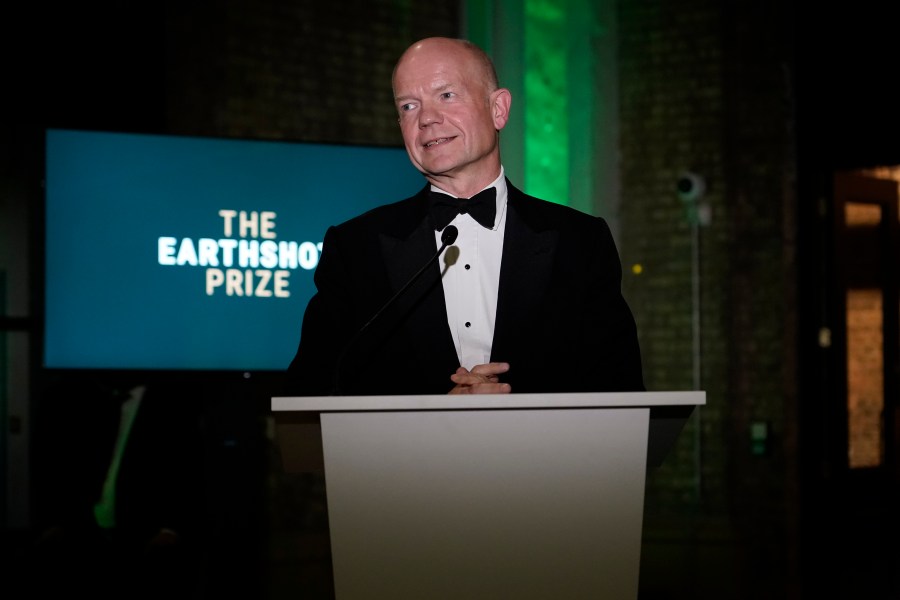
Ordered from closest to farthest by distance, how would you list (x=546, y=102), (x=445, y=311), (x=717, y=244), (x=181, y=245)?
(x=445, y=311) < (x=181, y=245) < (x=546, y=102) < (x=717, y=244)

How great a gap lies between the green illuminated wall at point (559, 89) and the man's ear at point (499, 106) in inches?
116

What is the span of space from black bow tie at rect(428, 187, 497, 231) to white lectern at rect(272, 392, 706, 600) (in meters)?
0.72

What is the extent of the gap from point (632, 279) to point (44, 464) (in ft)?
10.8

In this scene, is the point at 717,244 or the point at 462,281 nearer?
the point at 462,281

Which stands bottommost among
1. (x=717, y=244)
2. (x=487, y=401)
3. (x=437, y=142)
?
(x=487, y=401)

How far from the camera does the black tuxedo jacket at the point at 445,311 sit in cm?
201

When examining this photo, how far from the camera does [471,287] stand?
6.81ft

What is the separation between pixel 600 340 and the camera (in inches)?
82.4

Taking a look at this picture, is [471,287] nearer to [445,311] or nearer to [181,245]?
[445,311]

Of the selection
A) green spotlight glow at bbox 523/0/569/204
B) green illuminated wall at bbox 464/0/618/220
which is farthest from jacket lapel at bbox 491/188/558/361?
green spotlight glow at bbox 523/0/569/204

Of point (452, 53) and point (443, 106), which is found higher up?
point (452, 53)

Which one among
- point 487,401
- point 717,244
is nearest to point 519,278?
point 487,401

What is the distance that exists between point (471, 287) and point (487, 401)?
0.71 m

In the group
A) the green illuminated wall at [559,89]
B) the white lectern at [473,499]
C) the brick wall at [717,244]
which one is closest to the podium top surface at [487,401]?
the white lectern at [473,499]
